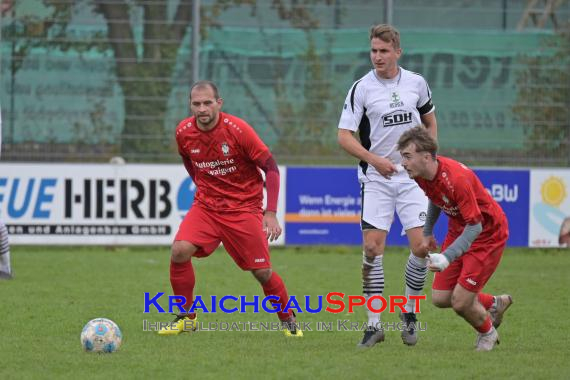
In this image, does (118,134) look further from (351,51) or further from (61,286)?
(61,286)

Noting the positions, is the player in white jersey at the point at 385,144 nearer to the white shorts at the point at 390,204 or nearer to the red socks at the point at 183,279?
the white shorts at the point at 390,204

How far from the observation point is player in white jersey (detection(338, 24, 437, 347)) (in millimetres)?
8000

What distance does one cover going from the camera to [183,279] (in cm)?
830

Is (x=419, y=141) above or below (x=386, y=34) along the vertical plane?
below

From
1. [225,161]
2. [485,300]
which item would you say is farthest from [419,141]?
[225,161]

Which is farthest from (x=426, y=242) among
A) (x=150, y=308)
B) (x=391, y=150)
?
(x=150, y=308)

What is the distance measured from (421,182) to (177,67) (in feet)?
30.9

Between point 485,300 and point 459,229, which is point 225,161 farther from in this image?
point 485,300

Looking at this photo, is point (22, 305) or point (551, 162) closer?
point (22, 305)

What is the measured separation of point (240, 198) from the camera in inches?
327

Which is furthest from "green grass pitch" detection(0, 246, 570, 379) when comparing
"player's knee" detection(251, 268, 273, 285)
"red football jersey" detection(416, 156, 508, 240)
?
"red football jersey" detection(416, 156, 508, 240)

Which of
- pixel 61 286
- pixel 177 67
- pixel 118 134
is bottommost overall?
pixel 61 286

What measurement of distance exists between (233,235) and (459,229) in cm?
179

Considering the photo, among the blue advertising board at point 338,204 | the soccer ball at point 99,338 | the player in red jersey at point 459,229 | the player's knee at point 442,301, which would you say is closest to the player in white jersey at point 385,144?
the player's knee at point 442,301
